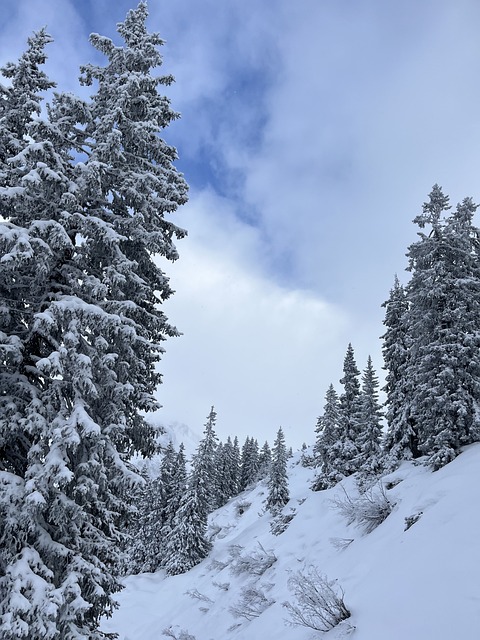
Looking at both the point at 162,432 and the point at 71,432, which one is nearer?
the point at 71,432

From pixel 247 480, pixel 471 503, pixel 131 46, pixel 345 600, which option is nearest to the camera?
pixel 345 600

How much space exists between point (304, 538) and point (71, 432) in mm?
15419

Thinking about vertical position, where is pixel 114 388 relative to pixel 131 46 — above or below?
below

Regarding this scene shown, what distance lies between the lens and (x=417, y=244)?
21.4 meters

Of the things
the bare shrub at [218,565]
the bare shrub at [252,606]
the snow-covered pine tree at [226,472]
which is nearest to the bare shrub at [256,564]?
the bare shrub at [252,606]

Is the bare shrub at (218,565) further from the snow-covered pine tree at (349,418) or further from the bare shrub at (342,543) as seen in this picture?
the snow-covered pine tree at (349,418)

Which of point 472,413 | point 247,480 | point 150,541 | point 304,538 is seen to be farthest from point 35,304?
point 247,480

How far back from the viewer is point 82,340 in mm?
7504

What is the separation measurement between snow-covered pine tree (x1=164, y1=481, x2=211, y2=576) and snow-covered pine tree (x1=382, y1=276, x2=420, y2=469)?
2102 centimetres

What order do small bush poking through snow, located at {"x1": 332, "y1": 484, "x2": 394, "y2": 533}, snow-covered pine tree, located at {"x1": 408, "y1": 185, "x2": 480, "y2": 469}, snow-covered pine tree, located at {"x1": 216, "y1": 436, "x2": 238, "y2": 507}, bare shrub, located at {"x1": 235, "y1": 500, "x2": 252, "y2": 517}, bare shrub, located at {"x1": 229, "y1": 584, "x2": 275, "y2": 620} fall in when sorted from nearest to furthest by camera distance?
bare shrub, located at {"x1": 229, "y1": 584, "x2": 275, "y2": 620}, small bush poking through snow, located at {"x1": 332, "y1": 484, "x2": 394, "y2": 533}, snow-covered pine tree, located at {"x1": 408, "y1": 185, "x2": 480, "y2": 469}, bare shrub, located at {"x1": 235, "y1": 500, "x2": 252, "y2": 517}, snow-covered pine tree, located at {"x1": 216, "y1": 436, "x2": 238, "y2": 507}

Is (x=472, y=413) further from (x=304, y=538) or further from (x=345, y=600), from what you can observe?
(x=345, y=600)

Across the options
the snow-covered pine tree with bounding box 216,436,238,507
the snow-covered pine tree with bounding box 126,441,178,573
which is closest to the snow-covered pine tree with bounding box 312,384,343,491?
the snow-covered pine tree with bounding box 126,441,178,573

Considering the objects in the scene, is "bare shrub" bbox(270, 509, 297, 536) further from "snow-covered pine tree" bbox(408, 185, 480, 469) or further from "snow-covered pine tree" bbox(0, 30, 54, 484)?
"snow-covered pine tree" bbox(0, 30, 54, 484)

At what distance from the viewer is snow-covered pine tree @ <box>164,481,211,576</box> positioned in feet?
129
